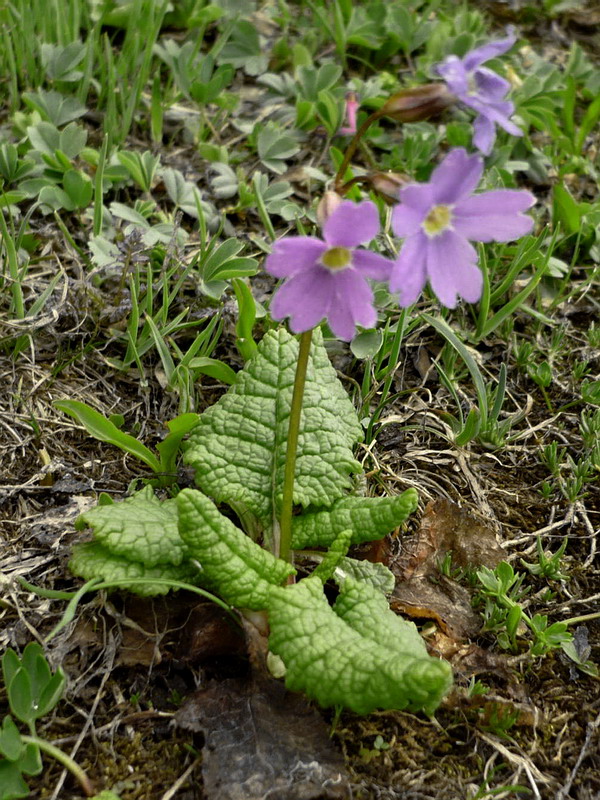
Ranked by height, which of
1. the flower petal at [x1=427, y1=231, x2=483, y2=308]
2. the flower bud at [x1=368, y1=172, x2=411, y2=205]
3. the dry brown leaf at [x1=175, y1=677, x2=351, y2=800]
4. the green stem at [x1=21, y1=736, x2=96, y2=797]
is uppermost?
the flower bud at [x1=368, y1=172, x2=411, y2=205]

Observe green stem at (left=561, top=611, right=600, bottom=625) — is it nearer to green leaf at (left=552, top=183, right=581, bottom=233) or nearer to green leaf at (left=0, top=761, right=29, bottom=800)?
green leaf at (left=0, top=761, right=29, bottom=800)

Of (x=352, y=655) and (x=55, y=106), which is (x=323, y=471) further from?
(x=55, y=106)

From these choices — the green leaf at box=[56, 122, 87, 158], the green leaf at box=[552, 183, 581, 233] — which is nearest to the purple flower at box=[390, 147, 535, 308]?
the green leaf at box=[552, 183, 581, 233]

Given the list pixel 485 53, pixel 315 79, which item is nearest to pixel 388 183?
pixel 485 53

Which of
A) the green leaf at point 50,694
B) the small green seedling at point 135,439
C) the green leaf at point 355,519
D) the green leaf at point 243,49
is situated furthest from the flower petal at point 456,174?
the green leaf at point 243,49

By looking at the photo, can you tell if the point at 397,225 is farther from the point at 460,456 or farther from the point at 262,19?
the point at 262,19

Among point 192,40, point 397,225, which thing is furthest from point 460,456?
point 192,40
